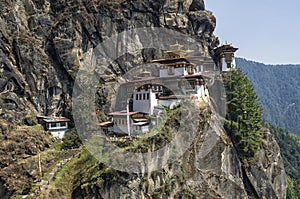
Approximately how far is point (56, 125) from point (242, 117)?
28105 millimetres

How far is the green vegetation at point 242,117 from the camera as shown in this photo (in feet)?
139

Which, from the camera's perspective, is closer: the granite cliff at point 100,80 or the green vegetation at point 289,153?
the granite cliff at point 100,80

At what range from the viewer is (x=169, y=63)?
4425 centimetres

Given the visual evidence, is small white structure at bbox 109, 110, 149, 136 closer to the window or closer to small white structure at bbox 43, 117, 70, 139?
the window

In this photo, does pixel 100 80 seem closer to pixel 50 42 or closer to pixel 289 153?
pixel 50 42

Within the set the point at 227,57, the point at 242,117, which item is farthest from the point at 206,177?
the point at 227,57

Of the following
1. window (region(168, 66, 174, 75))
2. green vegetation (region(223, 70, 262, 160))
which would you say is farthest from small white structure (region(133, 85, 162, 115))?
green vegetation (region(223, 70, 262, 160))

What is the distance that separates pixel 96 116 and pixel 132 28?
18200 millimetres

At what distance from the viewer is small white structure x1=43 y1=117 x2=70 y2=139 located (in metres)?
Answer: 43.1

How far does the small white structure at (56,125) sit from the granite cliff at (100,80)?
6.95 feet

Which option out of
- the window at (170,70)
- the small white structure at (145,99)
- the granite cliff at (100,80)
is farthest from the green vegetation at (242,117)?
the small white structure at (145,99)

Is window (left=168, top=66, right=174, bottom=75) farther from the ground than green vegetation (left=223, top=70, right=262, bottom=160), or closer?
farther from the ground

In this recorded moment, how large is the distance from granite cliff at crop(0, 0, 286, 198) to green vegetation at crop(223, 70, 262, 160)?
8.39 ft

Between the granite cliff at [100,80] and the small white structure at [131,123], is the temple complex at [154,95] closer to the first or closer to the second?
the small white structure at [131,123]
